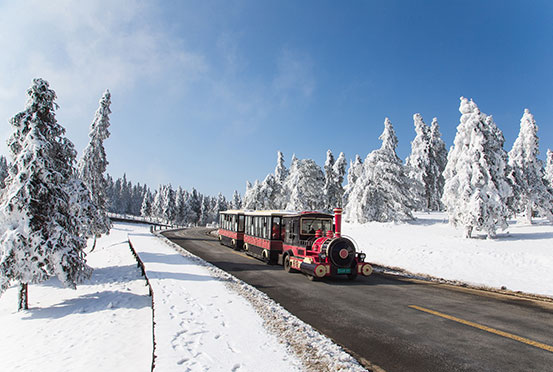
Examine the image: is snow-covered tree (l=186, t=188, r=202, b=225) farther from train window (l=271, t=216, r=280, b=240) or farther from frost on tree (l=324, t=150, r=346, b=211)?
train window (l=271, t=216, r=280, b=240)

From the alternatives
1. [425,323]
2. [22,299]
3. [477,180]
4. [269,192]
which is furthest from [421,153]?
[22,299]

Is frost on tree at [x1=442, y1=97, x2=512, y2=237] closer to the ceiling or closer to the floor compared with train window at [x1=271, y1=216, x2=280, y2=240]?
closer to the ceiling

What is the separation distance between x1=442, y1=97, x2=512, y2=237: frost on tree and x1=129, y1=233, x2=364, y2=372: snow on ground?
18.1 m

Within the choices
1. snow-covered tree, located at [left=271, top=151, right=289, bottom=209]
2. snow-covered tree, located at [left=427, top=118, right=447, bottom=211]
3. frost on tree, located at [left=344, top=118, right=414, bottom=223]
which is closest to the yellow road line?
frost on tree, located at [left=344, top=118, right=414, bottom=223]

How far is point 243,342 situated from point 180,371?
5.15ft

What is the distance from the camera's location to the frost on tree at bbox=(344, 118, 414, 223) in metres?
33.3

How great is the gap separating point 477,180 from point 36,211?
84.8ft

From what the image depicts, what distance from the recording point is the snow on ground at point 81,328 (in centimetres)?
723

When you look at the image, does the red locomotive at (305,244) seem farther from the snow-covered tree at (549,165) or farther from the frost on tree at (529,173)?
the snow-covered tree at (549,165)

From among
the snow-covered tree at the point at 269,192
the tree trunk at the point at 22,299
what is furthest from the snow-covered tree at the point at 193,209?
the tree trunk at the point at 22,299

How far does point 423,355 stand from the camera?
5.77 m

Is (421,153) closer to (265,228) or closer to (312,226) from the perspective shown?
(265,228)

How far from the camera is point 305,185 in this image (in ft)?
162

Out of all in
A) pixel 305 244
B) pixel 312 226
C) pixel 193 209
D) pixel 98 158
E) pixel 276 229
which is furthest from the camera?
pixel 193 209
